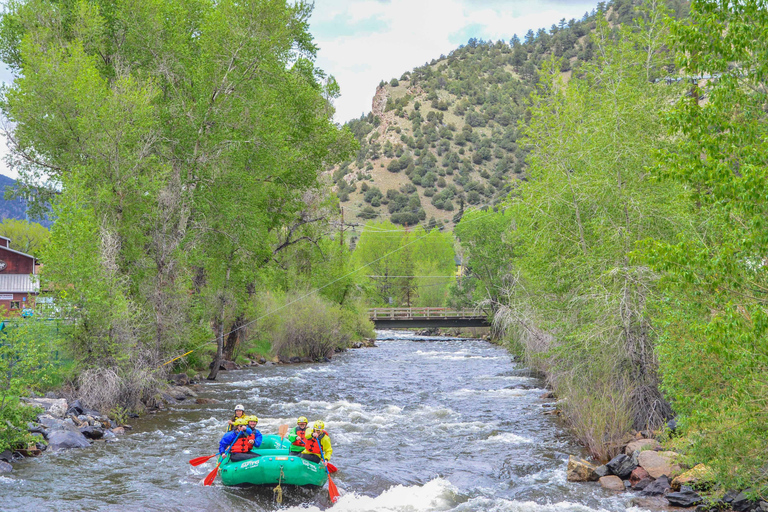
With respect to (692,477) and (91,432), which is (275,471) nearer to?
(91,432)

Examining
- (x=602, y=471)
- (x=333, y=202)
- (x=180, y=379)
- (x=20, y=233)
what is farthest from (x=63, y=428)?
(x=20, y=233)

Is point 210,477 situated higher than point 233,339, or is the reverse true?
point 233,339

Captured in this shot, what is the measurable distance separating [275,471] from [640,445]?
7894mm

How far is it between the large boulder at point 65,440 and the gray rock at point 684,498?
44.0ft

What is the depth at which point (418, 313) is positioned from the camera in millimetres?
66188

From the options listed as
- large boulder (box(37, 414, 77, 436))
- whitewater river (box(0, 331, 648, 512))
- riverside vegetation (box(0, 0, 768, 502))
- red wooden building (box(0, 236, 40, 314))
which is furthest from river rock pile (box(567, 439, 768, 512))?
red wooden building (box(0, 236, 40, 314))

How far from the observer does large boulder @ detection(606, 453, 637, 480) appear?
13062 mm

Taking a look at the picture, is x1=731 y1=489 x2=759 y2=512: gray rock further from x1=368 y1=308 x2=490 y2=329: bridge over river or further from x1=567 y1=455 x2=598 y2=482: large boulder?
x1=368 y1=308 x2=490 y2=329: bridge over river

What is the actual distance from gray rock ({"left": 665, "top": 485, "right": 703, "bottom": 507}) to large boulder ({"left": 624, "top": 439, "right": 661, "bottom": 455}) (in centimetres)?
180

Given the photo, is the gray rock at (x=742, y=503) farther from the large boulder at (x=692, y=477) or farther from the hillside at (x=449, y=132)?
the hillside at (x=449, y=132)

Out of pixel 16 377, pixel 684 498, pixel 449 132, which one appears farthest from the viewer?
pixel 449 132

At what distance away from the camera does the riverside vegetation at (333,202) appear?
8.02 meters

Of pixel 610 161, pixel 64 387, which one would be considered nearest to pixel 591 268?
pixel 610 161

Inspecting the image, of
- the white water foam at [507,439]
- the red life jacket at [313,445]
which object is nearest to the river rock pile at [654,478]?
the white water foam at [507,439]
